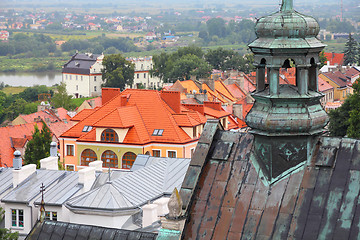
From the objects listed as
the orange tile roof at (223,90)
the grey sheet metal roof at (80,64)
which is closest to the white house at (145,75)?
the grey sheet metal roof at (80,64)

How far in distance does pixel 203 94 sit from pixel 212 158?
74.6 metres

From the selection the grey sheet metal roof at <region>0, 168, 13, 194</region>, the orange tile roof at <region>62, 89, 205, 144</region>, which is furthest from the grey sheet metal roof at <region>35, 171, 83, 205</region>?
the orange tile roof at <region>62, 89, 205, 144</region>

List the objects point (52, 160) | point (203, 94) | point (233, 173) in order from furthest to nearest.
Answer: point (203, 94), point (52, 160), point (233, 173)

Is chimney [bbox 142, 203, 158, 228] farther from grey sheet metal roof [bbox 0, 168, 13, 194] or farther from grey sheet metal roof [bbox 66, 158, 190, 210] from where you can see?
grey sheet metal roof [bbox 0, 168, 13, 194]

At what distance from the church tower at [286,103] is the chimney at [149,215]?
17.4m

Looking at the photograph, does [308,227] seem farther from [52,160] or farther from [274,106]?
[52,160]

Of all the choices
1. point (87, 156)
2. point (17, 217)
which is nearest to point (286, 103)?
point (17, 217)

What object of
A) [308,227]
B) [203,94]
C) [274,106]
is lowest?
[203,94]

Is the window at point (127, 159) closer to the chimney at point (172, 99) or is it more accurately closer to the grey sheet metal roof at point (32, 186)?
the chimney at point (172, 99)

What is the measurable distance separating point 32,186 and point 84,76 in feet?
425

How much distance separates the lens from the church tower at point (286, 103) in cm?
1595

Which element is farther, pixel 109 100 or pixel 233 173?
pixel 109 100

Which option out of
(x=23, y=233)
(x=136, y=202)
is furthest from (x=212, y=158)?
(x=23, y=233)

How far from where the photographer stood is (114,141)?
66.6 meters
